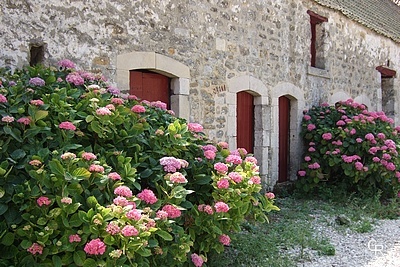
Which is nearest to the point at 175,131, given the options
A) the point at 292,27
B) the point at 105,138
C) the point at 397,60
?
A: the point at 105,138

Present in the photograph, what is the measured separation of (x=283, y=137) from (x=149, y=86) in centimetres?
365

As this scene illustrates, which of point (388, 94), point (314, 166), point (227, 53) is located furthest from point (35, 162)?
point (388, 94)

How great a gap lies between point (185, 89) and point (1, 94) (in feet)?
10.2

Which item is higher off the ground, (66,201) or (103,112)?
(103,112)

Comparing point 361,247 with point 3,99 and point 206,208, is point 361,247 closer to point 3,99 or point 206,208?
point 206,208

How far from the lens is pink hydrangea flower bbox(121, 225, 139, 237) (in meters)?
2.62

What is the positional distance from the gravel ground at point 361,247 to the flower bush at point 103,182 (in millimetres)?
1375

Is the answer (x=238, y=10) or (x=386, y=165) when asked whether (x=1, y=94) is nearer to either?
(x=238, y=10)

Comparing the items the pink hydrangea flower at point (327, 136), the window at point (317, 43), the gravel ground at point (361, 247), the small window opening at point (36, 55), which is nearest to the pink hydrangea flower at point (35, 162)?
the small window opening at point (36, 55)

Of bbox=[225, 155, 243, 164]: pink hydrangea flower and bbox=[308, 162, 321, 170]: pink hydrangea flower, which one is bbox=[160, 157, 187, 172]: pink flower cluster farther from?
bbox=[308, 162, 321, 170]: pink hydrangea flower

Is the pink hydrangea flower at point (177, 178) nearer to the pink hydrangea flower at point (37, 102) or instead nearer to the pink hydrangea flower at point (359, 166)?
the pink hydrangea flower at point (37, 102)

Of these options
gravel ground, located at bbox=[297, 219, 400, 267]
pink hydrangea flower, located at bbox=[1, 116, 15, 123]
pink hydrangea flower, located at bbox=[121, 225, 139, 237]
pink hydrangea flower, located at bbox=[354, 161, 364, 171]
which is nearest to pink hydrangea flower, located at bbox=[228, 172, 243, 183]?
pink hydrangea flower, located at bbox=[121, 225, 139, 237]

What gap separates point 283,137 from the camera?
28.7 ft

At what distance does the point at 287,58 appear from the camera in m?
8.38
